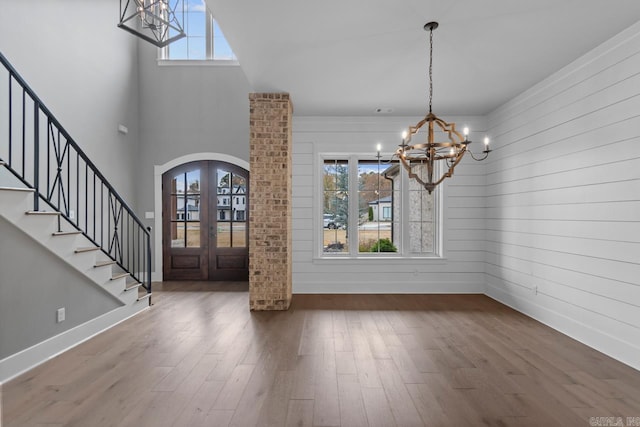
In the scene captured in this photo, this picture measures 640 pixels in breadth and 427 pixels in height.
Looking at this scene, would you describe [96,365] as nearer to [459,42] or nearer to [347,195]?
[347,195]

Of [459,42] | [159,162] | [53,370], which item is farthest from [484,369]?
[159,162]

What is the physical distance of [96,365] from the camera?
2953 millimetres

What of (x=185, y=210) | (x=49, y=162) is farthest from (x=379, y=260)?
(x=49, y=162)

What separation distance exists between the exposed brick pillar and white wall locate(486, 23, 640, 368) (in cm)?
317

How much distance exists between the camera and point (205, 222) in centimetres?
660

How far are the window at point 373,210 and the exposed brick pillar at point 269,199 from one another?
1.22 m

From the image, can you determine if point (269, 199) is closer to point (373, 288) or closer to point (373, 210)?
point (373, 210)

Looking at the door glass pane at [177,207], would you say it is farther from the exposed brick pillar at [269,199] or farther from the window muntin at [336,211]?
the window muntin at [336,211]

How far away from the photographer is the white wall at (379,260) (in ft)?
17.9

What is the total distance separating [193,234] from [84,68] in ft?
10.7

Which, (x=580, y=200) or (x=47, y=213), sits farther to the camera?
(x=580, y=200)

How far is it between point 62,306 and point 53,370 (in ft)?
2.13

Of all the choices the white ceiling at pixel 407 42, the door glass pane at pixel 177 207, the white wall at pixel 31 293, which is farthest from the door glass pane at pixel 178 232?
the white ceiling at pixel 407 42

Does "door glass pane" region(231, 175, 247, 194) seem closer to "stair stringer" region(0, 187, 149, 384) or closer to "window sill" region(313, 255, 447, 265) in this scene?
"window sill" region(313, 255, 447, 265)
